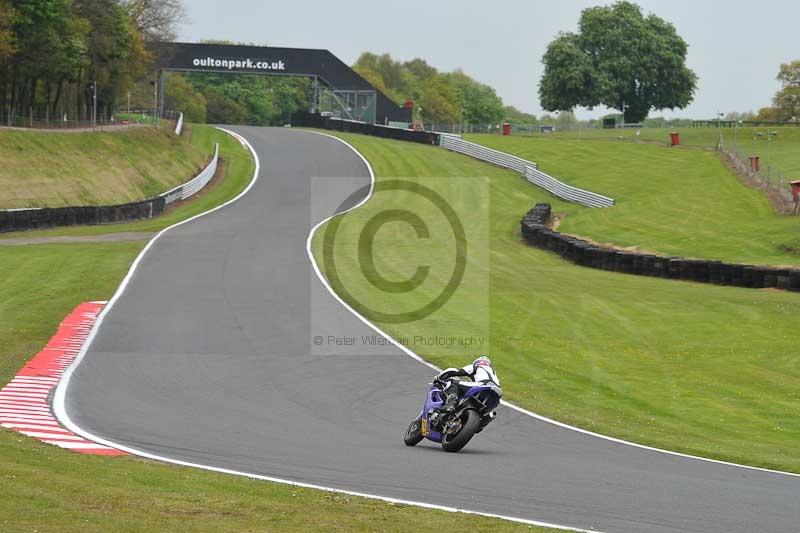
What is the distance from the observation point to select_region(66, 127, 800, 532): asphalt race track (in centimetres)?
1174

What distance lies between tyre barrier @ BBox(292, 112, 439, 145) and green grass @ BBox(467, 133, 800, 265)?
5.30 metres

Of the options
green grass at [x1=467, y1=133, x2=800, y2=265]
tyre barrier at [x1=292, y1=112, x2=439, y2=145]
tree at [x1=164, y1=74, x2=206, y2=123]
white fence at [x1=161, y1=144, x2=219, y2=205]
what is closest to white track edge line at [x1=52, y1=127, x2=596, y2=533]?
green grass at [x1=467, y1=133, x2=800, y2=265]

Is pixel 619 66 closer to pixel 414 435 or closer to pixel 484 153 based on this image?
pixel 484 153

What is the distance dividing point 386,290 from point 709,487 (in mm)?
19407

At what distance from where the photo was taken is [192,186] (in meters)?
57.9

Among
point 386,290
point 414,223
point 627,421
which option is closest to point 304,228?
point 414,223

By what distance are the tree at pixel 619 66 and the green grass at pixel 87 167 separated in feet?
195

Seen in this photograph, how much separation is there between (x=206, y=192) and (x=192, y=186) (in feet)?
3.10

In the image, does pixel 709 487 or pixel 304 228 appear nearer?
pixel 709 487

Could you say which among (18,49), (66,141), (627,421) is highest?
(18,49)

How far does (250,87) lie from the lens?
196125 mm

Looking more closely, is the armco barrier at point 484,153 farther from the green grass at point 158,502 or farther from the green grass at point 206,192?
the green grass at point 158,502

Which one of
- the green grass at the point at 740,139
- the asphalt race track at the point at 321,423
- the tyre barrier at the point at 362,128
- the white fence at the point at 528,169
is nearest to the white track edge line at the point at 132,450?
the asphalt race track at the point at 321,423

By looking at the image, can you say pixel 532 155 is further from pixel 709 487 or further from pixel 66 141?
pixel 709 487
